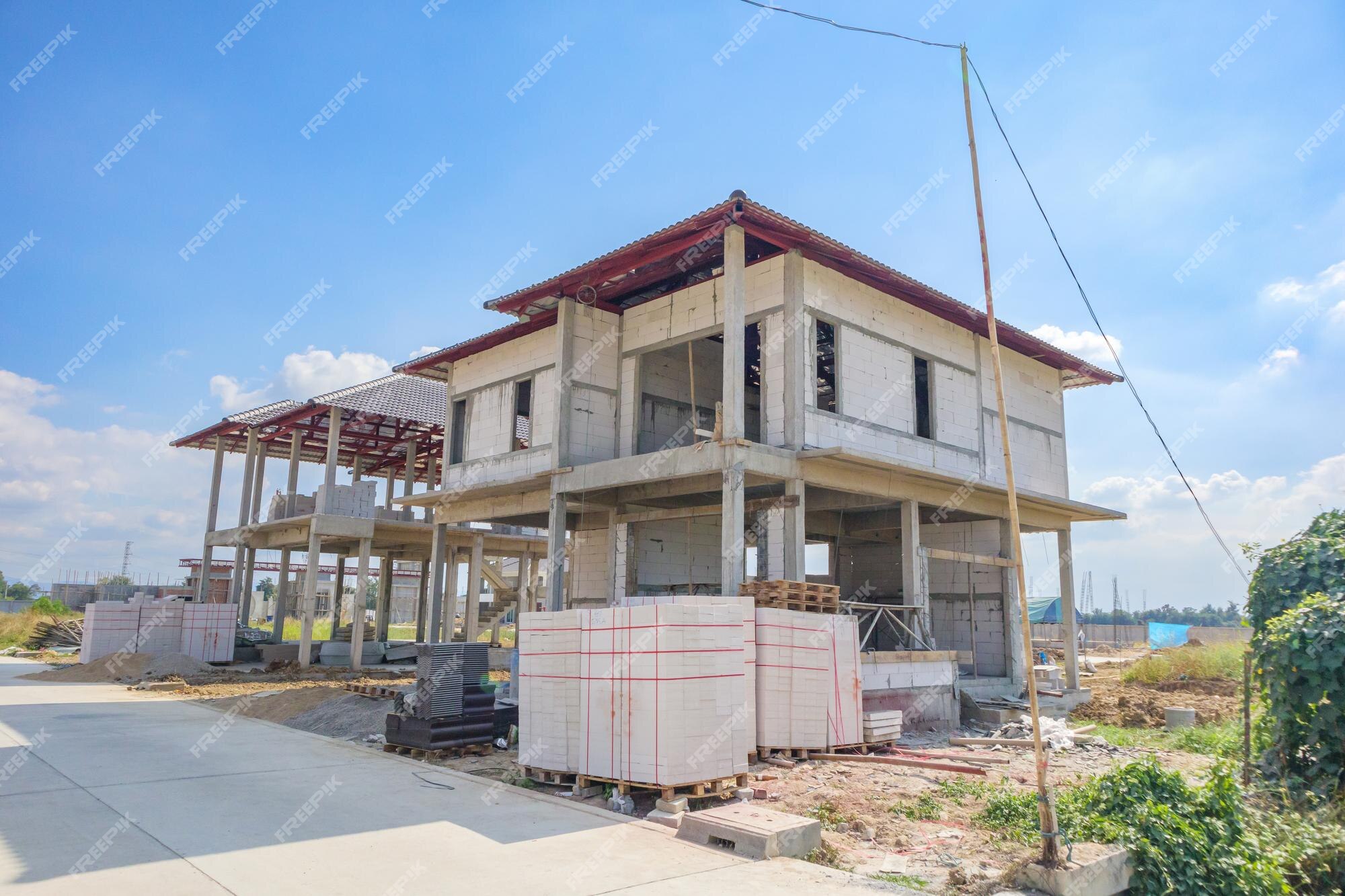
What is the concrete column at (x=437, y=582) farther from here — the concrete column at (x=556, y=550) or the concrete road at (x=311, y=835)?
the concrete road at (x=311, y=835)

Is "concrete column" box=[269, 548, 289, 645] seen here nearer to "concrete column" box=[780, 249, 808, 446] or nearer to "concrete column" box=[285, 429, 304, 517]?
"concrete column" box=[285, 429, 304, 517]

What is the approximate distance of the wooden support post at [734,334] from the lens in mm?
12938

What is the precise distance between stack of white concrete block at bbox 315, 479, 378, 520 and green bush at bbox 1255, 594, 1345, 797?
2186 cm

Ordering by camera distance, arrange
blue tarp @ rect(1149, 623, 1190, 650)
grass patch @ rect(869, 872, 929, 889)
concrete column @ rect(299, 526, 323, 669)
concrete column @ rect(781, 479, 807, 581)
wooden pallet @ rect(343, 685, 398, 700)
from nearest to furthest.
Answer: grass patch @ rect(869, 872, 929, 889)
concrete column @ rect(781, 479, 807, 581)
wooden pallet @ rect(343, 685, 398, 700)
concrete column @ rect(299, 526, 323, 669)
blue tarp @ rect(1149, 623, 1190, 650)

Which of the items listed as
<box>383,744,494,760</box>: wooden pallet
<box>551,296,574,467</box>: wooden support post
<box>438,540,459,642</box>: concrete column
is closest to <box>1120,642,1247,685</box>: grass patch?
<box>551,296,574,467</box>: wooden support post

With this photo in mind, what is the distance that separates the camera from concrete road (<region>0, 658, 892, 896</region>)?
5.63 m

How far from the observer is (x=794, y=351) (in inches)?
558

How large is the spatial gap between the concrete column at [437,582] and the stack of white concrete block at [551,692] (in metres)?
10.5

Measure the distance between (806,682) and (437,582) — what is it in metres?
11.7

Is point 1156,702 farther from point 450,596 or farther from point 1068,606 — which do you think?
point 450,596

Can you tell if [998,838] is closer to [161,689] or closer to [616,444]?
[616,444]

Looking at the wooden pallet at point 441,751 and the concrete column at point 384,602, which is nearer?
the wooden pallet at point 441,751

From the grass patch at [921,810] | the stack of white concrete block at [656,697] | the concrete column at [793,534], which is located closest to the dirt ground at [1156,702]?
the concrete column at [793,534]

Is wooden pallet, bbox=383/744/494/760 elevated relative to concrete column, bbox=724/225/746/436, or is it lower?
lower
